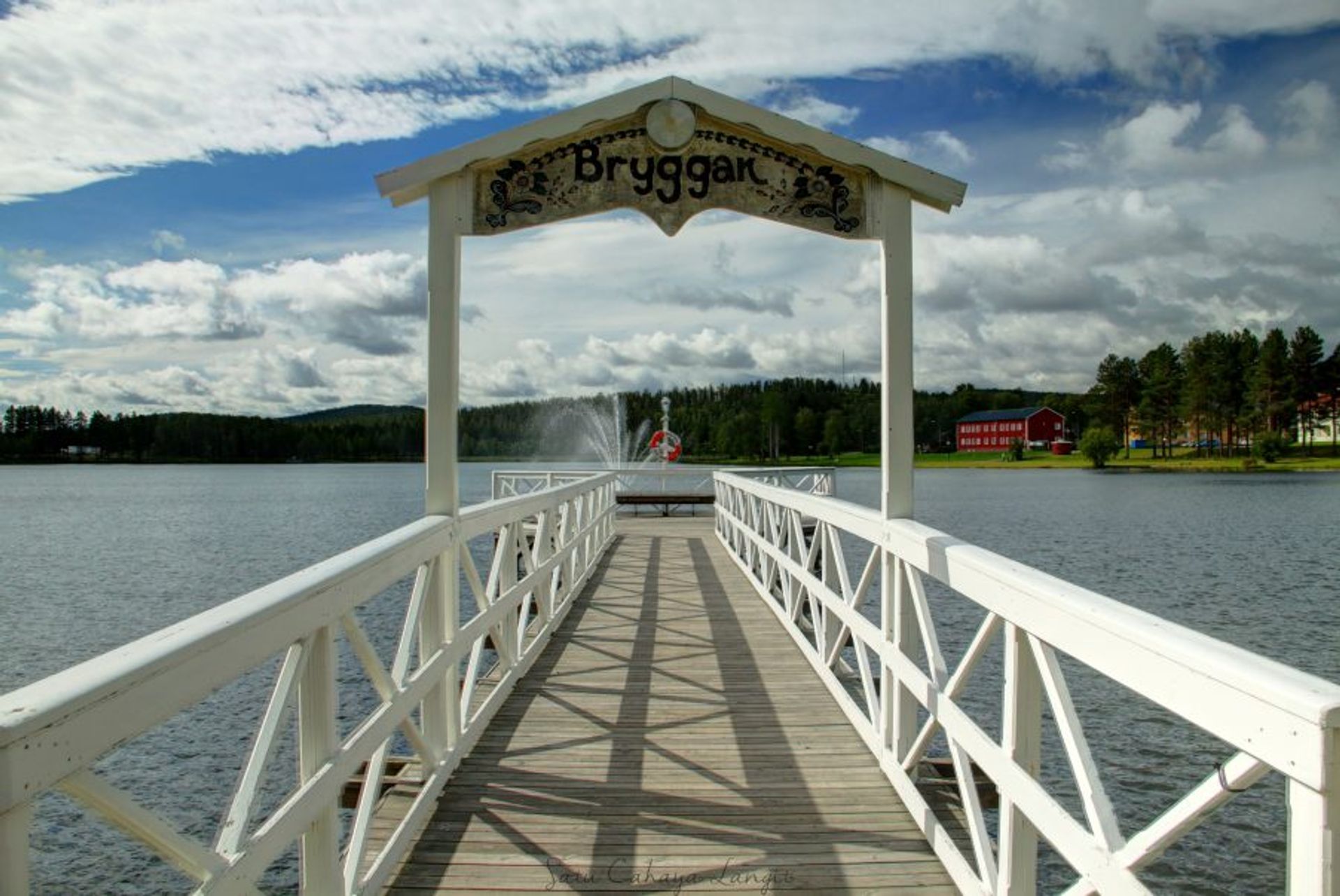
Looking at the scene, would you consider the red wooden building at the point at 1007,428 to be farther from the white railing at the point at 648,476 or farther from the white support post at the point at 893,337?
the white support post at the point at 893,337

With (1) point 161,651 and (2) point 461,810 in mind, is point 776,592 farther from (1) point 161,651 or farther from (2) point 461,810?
(1) point 161,651

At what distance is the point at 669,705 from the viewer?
5355 mm

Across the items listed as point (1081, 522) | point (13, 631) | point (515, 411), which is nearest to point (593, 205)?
point (13, 631)

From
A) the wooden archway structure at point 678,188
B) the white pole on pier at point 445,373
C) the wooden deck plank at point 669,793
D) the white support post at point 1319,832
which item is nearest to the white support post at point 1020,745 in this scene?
the wooden deck plank at point 669,793

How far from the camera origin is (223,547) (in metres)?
28.0

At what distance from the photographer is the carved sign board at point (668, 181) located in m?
4.17

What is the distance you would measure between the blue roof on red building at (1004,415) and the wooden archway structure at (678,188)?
114309mm

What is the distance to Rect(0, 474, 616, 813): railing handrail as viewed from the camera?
1346 mm

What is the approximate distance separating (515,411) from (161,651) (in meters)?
86.5

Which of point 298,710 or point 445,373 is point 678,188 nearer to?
point 445,373

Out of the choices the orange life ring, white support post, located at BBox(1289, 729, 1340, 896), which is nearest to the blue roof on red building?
the orange life ring

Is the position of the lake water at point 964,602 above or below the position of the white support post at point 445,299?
below

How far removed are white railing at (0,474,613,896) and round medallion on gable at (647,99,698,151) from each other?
6.52 ft

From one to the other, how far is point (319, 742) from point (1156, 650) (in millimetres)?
2089
